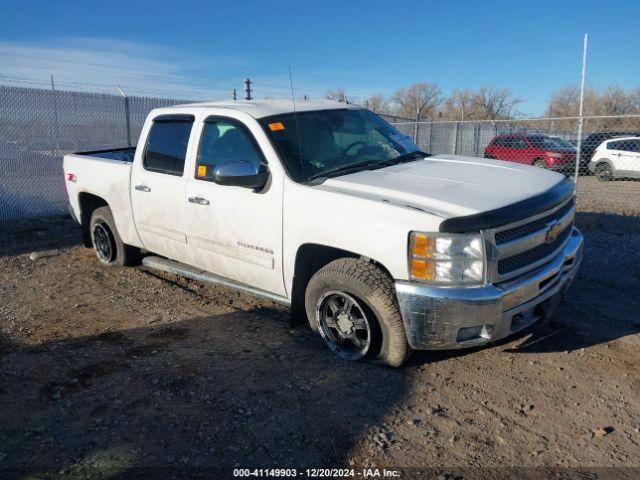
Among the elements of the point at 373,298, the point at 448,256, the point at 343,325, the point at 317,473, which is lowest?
the point at 317,473

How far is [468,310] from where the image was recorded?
3.16 meters

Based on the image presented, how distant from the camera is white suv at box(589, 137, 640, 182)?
15.8 m

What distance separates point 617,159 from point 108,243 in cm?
1558

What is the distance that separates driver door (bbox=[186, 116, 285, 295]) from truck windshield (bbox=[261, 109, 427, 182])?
0.21m

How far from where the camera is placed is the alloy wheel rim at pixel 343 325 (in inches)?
146

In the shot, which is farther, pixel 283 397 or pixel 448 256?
pixel 283 397

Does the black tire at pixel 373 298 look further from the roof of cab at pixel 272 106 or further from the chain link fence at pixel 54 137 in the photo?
the chain link fence at pixel 54 137

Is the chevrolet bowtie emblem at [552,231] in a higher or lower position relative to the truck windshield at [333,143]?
lower

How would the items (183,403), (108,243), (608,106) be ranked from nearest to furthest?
1. (183,403)
2. (108,243)
3. (608,106)

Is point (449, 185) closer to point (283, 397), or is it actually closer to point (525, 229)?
point (525, 229)

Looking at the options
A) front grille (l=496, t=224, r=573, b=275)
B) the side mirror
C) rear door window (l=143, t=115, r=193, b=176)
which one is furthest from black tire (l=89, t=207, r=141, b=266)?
front grille (l=496, t=224, r=573, b=275)

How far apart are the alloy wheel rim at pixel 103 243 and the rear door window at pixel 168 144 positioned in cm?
149

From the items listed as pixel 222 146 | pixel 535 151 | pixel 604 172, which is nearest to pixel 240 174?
pixel 222 146

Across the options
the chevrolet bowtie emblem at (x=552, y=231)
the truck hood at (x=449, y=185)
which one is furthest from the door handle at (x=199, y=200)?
the chevrolet bowtie emblem at (x=552, y=231)
